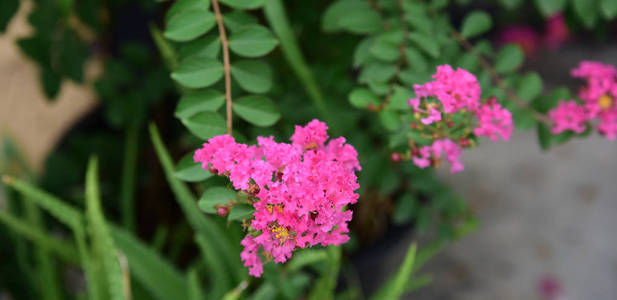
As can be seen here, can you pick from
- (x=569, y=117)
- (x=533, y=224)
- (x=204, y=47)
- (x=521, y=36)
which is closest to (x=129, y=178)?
(x=204, y=47)

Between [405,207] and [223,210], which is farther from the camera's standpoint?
[405,207]

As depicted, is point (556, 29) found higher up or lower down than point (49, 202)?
lower down

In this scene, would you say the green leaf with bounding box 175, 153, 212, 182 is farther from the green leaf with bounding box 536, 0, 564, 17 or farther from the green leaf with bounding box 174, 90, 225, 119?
the green leaf with bounding box 536, 0, 564, 17

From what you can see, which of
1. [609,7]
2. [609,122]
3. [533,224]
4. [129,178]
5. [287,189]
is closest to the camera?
[287,189]

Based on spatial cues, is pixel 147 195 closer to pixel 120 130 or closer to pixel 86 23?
pixel 120 130

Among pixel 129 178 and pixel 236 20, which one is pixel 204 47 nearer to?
pixel 236 20

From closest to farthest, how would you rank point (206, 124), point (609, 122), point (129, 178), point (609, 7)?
point (206, 124) < point (609, 122) < point (609, 7) < point (129, 178)

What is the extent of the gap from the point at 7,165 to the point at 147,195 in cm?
31

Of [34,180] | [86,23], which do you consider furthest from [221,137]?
[34,180]

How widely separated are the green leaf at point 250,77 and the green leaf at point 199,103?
0.11ft

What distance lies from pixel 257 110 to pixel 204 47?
0.31 ft

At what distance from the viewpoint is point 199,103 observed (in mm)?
564

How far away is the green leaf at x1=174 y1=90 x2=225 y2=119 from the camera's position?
559 millimetres

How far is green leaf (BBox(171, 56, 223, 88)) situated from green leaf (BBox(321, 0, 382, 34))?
210 mm
